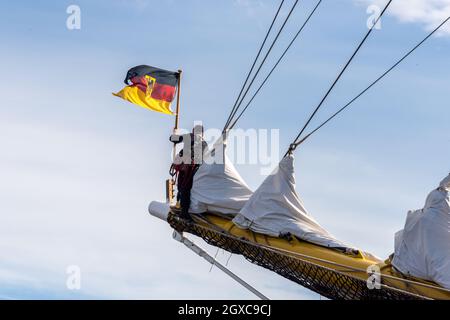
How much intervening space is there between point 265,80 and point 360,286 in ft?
20.3

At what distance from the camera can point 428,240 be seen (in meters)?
17.1

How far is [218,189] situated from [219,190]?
0.03m

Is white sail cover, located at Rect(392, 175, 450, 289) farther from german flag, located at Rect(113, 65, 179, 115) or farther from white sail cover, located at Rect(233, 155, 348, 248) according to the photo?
german flag, located at Rect(113, 65, 179, 115)

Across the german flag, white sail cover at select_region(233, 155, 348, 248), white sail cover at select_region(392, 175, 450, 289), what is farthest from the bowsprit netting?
the german flag

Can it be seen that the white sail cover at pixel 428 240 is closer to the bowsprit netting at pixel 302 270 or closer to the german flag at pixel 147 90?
the bowsprit netting at pixel 302 270

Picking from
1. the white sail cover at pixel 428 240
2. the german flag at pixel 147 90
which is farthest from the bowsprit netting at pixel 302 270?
the german flag at pixel 147 90

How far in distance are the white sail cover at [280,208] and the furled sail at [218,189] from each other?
0.95 meters

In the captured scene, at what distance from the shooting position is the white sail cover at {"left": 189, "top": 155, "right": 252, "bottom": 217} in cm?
2062

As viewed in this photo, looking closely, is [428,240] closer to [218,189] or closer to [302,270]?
[302,270]

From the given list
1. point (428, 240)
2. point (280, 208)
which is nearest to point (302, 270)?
point (280, 208)

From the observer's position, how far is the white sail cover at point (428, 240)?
16.9m

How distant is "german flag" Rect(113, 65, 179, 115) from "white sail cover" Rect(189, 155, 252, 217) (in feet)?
11.5

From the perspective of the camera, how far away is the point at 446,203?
56.5 ft
